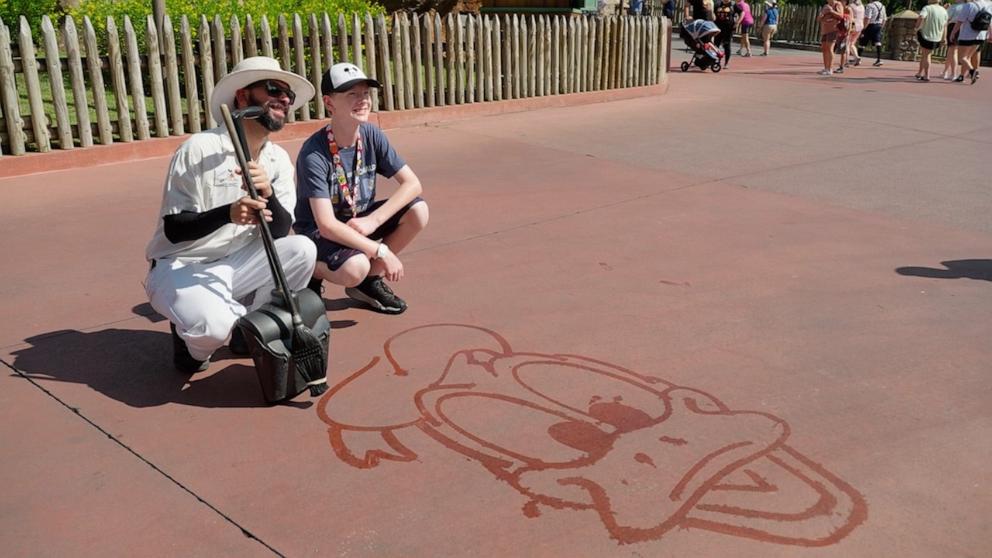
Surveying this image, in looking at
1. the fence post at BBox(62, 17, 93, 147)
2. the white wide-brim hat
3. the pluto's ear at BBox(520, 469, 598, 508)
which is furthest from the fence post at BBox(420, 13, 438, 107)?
the pluto's ear at BBox(520, 469, 598, 508)

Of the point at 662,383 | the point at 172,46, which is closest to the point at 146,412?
the point at 662,383

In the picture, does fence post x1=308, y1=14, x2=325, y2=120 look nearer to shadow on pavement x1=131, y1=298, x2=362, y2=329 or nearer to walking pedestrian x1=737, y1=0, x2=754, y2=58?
shadow on pavement x1=131, y1=298, x2=362, y2=329

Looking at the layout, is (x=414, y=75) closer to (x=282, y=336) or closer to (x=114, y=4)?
(x=114, y=4)

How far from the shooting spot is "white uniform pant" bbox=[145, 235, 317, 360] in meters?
3.82

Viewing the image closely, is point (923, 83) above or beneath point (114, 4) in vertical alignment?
beneath

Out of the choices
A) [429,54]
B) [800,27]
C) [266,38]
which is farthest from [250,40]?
[800,27]

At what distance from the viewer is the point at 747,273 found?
5734 millimetres

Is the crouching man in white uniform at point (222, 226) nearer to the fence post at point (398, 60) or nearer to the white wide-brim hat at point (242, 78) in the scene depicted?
the white wide-brim hat at point (242, 78)

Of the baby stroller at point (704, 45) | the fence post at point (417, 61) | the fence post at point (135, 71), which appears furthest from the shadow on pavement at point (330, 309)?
the baby stroller at point (704, 45)

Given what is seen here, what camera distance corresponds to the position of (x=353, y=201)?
4.75 m

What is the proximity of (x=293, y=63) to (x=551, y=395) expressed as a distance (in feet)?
22.8

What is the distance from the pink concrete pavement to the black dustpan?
0.14m

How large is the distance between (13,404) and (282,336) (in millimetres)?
1187

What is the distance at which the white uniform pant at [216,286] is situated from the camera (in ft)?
12.5
